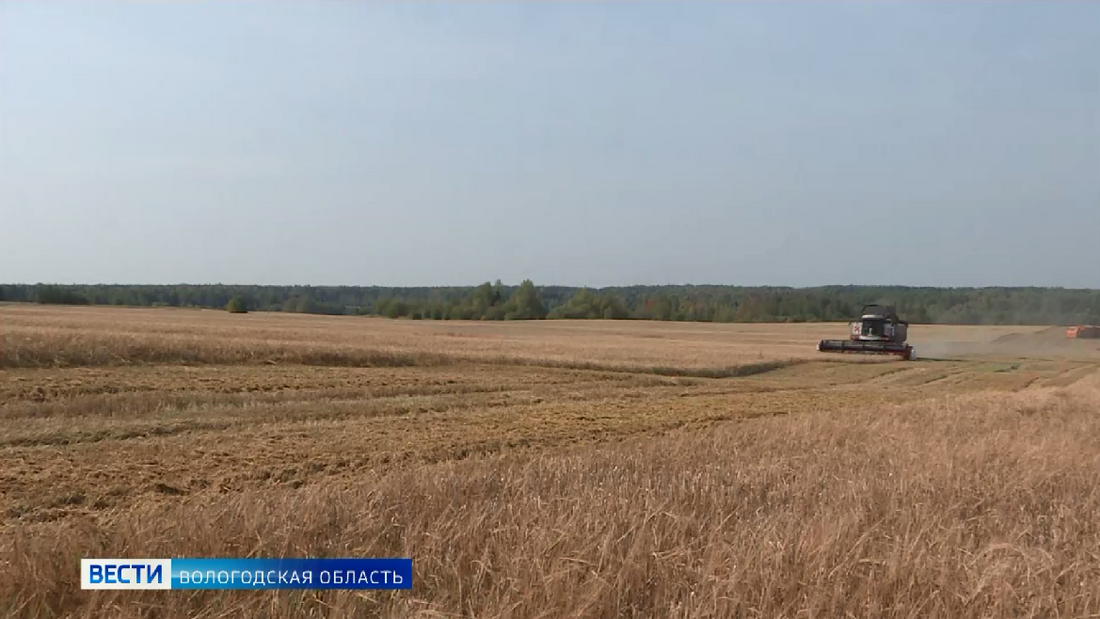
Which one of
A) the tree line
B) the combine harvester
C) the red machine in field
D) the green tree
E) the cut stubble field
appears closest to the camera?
the cut stubble field

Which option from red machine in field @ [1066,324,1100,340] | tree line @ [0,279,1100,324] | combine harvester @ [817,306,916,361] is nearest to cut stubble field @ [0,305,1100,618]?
combine harvester @ [817,306,916,361]

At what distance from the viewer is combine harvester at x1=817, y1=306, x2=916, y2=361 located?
4428 cm

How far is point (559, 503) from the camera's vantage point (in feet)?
18.5

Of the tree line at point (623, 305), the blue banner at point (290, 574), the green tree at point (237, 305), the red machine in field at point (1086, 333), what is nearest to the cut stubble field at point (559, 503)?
the blue banner at point (290, 574)

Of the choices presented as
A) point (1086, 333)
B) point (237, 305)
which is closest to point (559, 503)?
point (1086, 333)

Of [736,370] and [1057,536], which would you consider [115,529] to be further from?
[736,370]

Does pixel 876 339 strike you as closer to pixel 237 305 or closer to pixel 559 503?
pixel 559 503

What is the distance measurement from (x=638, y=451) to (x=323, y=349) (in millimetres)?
22196

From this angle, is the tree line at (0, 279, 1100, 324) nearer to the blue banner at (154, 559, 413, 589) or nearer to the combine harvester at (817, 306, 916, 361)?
the combine harvester at (817, 306, 916, 361)

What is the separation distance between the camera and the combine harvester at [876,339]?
145ft

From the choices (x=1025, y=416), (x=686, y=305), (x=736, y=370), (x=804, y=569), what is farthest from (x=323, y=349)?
(x=686, y=305)

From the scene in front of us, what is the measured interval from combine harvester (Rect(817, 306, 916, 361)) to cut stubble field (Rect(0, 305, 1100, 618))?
1082 inches

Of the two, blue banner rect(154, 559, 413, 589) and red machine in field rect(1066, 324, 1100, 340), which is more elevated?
red machine in field rect(1066, 324, 1100, 340)

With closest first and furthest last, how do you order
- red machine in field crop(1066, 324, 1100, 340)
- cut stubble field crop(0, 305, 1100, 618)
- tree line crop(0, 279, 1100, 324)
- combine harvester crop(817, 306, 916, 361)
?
1. cut stubble field crop(0, 305, 1100, 618)
2. combine harvester crop(817, 306, 916, 361)
3. red machine in field crop(1066, 324, 1100, 340)
4. tree line crop(0, 279, 1100, 324)
